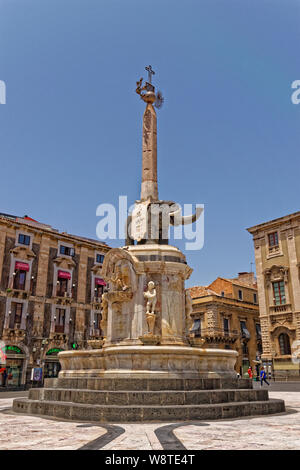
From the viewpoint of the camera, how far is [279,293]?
1495 inches

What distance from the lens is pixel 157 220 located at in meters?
14.6

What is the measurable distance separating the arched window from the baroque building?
17.8m

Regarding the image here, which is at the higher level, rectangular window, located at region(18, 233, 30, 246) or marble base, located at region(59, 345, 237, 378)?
rectangular window, located at region(18, 233, 30, 246)

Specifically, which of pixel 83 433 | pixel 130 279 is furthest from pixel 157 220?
pixel 83 433

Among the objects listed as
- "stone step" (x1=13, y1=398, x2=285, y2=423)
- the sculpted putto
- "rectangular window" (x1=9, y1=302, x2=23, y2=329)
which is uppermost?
"rectangular window" (x1=9, y1=302, x2=23, y2=329)

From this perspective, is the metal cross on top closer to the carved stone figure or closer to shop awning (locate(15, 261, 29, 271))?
the carved stone figure

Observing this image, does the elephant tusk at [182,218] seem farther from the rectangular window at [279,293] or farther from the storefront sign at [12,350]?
the rectangular window at [279,293]

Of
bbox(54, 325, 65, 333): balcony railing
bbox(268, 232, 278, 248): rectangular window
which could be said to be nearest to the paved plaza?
bbox(54, 325, 65, 333): balcony railing

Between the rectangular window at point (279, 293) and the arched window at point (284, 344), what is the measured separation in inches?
121

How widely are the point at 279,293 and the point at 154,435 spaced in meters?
33.8

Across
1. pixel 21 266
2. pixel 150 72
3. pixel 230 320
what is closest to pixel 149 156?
pixel 150 72

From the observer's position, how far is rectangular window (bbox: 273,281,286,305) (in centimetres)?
3756

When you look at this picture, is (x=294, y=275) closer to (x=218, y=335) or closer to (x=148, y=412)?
(x=218, y=335)
